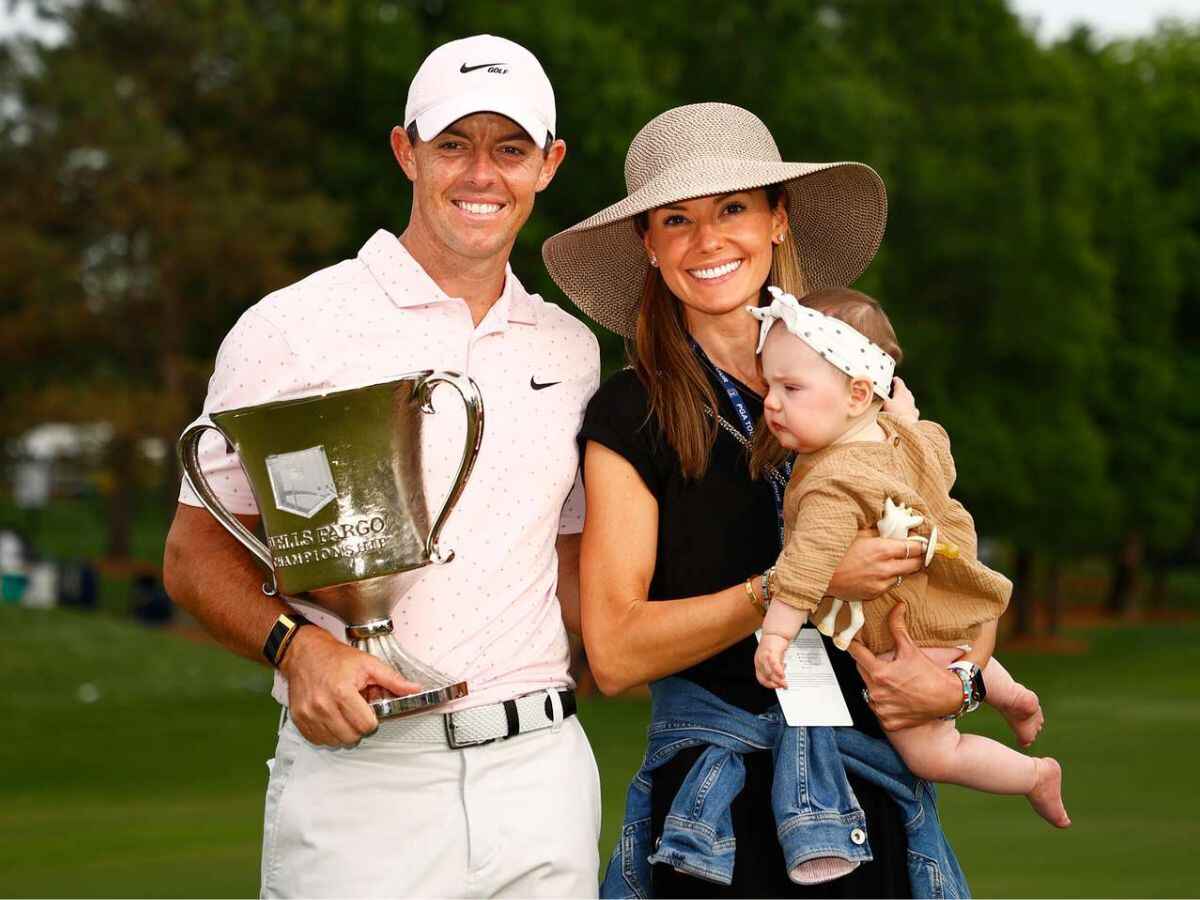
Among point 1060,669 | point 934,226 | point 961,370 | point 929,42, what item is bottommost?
point 1060,669

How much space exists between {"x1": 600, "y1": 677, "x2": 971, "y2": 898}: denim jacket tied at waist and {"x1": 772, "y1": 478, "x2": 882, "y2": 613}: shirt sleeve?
347 millimetres

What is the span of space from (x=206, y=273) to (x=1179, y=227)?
21.8 meters

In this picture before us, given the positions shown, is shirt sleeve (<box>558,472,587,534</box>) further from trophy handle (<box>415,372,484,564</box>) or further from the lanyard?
trophy handle (<box>415,372,484,564</box>)

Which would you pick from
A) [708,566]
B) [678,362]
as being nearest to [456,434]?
[678,362]

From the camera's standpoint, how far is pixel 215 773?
51.4 ft

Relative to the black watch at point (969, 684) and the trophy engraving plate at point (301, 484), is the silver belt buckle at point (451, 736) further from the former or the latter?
the black watch at point (969, 684)

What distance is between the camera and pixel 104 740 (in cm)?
1805

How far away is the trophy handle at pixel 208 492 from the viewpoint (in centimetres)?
345

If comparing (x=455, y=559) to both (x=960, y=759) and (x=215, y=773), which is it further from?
(x=215, y=773)

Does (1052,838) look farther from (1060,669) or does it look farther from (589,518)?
(1060,669)

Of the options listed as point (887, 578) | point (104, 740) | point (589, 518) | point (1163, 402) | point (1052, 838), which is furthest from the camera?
point (1163, 402)

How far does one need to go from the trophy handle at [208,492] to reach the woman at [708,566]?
28.2 inches

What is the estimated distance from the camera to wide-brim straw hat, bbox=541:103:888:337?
4.08 m

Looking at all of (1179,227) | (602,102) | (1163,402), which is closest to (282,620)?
(602,102)
